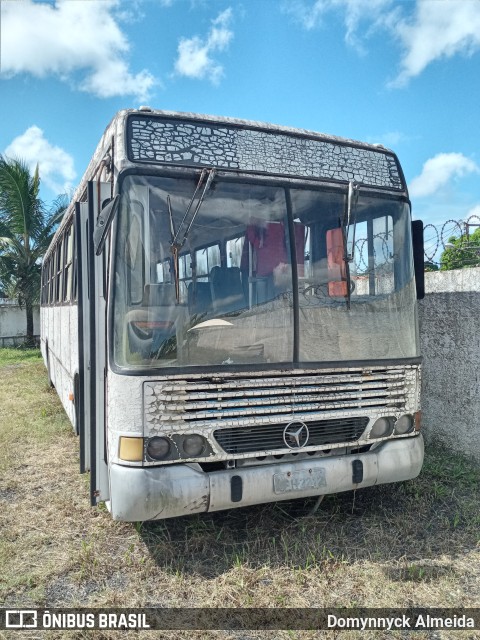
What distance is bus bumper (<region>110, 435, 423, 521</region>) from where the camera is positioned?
3.25 m

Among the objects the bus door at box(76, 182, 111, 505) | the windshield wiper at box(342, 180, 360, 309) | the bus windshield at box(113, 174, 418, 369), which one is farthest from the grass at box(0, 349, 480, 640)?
the windshield wiper at box(342, 180, 360, 309)

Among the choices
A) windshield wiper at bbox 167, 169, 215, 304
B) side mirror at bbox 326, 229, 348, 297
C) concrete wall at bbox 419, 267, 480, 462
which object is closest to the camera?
windshield wiper at bbox 167, 169, 215, 304

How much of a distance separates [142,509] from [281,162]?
250 cm

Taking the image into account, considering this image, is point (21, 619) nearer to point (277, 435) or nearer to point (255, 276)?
point (277, 435)

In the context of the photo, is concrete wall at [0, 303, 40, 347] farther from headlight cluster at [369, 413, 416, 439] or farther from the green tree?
headlight cluster at [369, 413, 416, 439]

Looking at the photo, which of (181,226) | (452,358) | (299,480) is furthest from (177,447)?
(452,358)

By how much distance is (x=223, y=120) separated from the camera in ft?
12.5

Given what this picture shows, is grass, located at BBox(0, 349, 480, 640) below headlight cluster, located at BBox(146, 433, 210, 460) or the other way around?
below

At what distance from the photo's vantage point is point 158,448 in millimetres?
3295

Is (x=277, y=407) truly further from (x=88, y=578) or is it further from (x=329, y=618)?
(x=88, y=578)

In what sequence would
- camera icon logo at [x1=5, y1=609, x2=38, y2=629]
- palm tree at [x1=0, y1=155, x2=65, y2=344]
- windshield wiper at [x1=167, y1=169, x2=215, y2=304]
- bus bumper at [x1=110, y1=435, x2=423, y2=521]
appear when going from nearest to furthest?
camera icon logo at [x1=5, y1=609, x2=38, y2=629] → bus bumper at [x1=110, y1=435, x2=423, y2=521] → windshield wiper at [x1=167, y1=169, x2=215, y2=304] → palm tree at [x1=0, y1=155, x2=65, y2=344]

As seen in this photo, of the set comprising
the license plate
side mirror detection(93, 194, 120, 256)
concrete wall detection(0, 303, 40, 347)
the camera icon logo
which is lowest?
the camera icon logo

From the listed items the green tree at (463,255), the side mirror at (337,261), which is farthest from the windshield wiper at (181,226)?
the green tree at (463,255)

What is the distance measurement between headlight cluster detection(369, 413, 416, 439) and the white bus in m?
0.01
